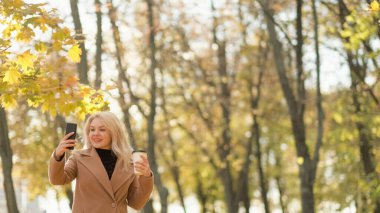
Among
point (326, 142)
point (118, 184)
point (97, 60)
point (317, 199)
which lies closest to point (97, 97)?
point (118, 184)

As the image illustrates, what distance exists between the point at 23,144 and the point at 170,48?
17.7 ft

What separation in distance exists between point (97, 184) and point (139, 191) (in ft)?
1.17

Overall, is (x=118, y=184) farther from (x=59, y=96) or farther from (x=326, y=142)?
(x=326, y=142)

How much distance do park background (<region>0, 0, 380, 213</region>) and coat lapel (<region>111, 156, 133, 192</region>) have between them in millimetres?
1606

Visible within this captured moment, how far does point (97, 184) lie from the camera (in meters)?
6.07

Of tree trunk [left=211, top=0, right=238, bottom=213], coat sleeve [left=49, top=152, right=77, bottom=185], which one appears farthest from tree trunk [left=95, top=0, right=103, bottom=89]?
tree trunk [left=211, top=0, right=238, bottom=213]

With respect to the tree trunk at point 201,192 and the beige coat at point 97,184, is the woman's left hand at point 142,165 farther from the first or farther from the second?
the tree trunk at point 201,192

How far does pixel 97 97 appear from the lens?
8.24m

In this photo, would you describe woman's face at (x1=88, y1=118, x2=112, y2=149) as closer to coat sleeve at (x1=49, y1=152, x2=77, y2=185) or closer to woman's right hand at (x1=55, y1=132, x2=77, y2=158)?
coat sleeve at (x1=49, y1=152, x2=77, y2=185)

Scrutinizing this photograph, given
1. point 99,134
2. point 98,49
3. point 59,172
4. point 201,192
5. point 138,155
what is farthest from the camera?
point 201,192

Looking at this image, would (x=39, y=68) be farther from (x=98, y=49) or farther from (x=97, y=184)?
(x=98, y=49)

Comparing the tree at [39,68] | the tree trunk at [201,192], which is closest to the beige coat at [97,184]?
the tree at [39,68]

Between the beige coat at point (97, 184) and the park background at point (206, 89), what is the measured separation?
1566 millimetres

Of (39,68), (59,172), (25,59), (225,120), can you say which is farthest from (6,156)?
(225,120)
